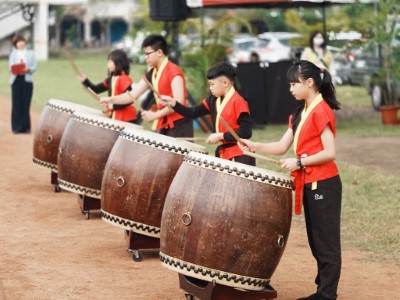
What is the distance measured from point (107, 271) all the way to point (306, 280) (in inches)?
62.0

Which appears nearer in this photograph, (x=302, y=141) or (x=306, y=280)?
(x=302, y=141)

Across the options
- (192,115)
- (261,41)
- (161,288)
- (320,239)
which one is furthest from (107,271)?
(261,41)

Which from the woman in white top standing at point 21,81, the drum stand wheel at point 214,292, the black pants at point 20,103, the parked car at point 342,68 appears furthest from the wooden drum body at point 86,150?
the parked car at point 342,68

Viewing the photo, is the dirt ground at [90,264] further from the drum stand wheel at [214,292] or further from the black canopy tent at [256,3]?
the black canopy tent at [256,3]

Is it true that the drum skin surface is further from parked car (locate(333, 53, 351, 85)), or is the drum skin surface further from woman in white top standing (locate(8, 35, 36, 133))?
parked car (locate(333, 53, 351, 85))

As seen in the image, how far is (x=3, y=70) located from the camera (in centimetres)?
4100

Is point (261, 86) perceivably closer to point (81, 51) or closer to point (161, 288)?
point (161, 288)

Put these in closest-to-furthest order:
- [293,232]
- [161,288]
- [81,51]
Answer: [161,288]
[293,232]
[81,51]

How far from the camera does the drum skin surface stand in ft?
41.4

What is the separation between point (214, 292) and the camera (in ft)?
24.1

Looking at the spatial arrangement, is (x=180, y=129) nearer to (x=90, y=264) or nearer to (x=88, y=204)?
(x=88, y=204)

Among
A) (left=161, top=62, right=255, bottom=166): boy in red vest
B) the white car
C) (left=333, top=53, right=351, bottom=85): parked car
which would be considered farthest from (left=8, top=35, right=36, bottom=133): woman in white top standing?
the white car

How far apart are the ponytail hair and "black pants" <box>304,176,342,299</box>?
0.59m

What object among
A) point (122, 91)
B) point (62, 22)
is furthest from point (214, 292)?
point (62, 22)
